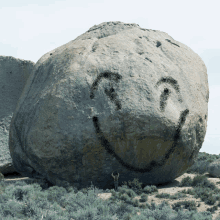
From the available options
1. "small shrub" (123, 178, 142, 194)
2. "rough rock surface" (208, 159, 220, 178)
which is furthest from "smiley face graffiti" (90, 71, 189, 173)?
"rough rock surface" (208, 159, 220, 178)

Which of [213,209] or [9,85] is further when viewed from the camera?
[9,85]

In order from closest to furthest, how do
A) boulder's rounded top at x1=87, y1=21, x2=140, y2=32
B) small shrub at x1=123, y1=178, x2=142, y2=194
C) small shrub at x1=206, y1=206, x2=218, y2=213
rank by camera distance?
small shrub at x1=206, y1=206, x2=218, y2=213 → small shrub at x1=123, y1=178, x2=142, y2=194 → boulder's rounded top at x1=87, y1=21, x2=140, y2=32

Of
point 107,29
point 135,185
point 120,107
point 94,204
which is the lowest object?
point 94,204

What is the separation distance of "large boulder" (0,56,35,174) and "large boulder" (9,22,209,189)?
69.7 inches

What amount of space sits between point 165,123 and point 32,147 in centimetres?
264

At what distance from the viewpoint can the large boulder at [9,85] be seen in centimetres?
842

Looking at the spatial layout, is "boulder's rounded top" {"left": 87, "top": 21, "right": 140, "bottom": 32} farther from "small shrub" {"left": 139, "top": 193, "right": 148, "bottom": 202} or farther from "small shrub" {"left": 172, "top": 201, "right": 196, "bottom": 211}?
"small shrub" {"left": 172, "top": 201, "right": 196, "bottom": 211}

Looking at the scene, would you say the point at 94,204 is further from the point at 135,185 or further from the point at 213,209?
the point at 213,209

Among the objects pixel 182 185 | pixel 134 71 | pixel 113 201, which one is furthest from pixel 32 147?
pixel 182 185

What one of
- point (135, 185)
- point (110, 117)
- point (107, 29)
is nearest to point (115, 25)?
point (107, 29)

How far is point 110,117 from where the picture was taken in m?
5.67

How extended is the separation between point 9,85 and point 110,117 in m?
4.15

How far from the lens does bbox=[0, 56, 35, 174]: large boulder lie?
332 inches

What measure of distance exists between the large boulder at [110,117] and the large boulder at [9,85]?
177cm
